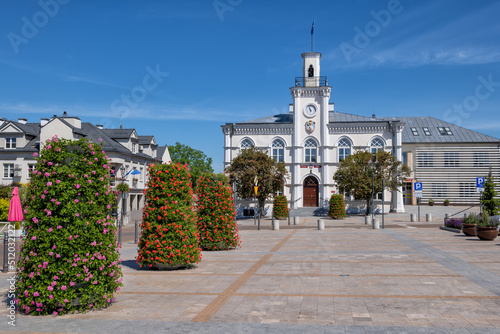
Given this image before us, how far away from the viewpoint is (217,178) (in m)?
17.8

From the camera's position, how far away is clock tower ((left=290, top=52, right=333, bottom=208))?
51.1 m

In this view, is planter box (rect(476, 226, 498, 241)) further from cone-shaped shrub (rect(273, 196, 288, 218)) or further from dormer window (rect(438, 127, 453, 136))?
dormer window (rect(438, 127, 453, 136))

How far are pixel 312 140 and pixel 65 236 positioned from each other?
45497mm

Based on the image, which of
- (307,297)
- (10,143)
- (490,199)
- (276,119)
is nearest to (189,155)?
(276,119)

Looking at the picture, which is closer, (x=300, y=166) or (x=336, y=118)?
(x=300, y=166)

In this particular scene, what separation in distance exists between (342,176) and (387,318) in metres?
38.8

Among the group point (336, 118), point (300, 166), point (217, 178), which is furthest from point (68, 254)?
point (336, 118)

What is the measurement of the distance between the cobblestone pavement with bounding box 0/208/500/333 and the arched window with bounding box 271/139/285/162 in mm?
36229

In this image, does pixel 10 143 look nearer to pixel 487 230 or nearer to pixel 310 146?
pixel 310 146

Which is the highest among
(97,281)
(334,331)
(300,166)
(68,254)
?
(300,166)

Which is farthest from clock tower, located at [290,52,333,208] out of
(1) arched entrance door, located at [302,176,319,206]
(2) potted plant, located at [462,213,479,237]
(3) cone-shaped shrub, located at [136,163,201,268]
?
(3) cone-shaped shrub, located at [136,163,201,268]

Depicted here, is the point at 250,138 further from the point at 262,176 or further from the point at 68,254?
the point at 68,254

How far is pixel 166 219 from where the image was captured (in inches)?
502

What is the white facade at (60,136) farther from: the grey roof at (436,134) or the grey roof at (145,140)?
the grey roof at (436,134)
